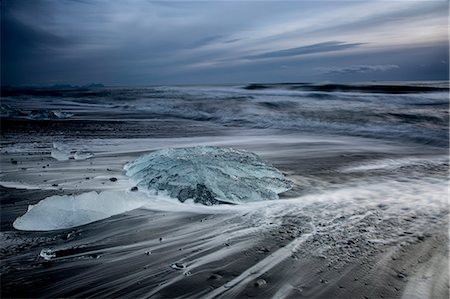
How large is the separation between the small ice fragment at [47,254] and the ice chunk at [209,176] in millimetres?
1035

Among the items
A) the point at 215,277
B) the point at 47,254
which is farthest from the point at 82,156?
the point at 215,277

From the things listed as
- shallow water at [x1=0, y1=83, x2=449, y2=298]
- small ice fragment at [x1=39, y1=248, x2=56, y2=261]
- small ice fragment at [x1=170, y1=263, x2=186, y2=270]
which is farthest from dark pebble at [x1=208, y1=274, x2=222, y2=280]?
small ice fragment at [x1=39, y1=248, x2=56, y2=261]

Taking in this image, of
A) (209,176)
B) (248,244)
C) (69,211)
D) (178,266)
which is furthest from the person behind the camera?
(209,176)

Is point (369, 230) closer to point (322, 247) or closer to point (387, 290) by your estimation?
point (322, 247)

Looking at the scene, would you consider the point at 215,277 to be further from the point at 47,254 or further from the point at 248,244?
the point at 47,254

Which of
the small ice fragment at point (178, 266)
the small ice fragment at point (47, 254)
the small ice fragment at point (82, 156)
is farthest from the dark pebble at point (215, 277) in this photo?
the small ice fragment at point (82, 156)

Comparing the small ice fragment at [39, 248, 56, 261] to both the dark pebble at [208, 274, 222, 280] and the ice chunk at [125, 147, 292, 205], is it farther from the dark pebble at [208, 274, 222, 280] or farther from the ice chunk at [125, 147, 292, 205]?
the ice chunk at [125, 147, 292, 205]

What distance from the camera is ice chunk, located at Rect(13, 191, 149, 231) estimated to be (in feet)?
6.81

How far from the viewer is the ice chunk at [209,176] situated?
2.62m

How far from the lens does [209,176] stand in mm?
2748

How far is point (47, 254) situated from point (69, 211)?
44 centimetres

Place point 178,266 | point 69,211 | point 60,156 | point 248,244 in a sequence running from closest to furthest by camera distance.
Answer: point 178,266 < point 248,244 < point 69,211 < point 60,156

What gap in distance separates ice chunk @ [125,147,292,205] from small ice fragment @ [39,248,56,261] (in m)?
1.04

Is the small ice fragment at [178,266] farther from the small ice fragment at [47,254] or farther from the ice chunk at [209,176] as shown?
the ice chunk at [209,176]
